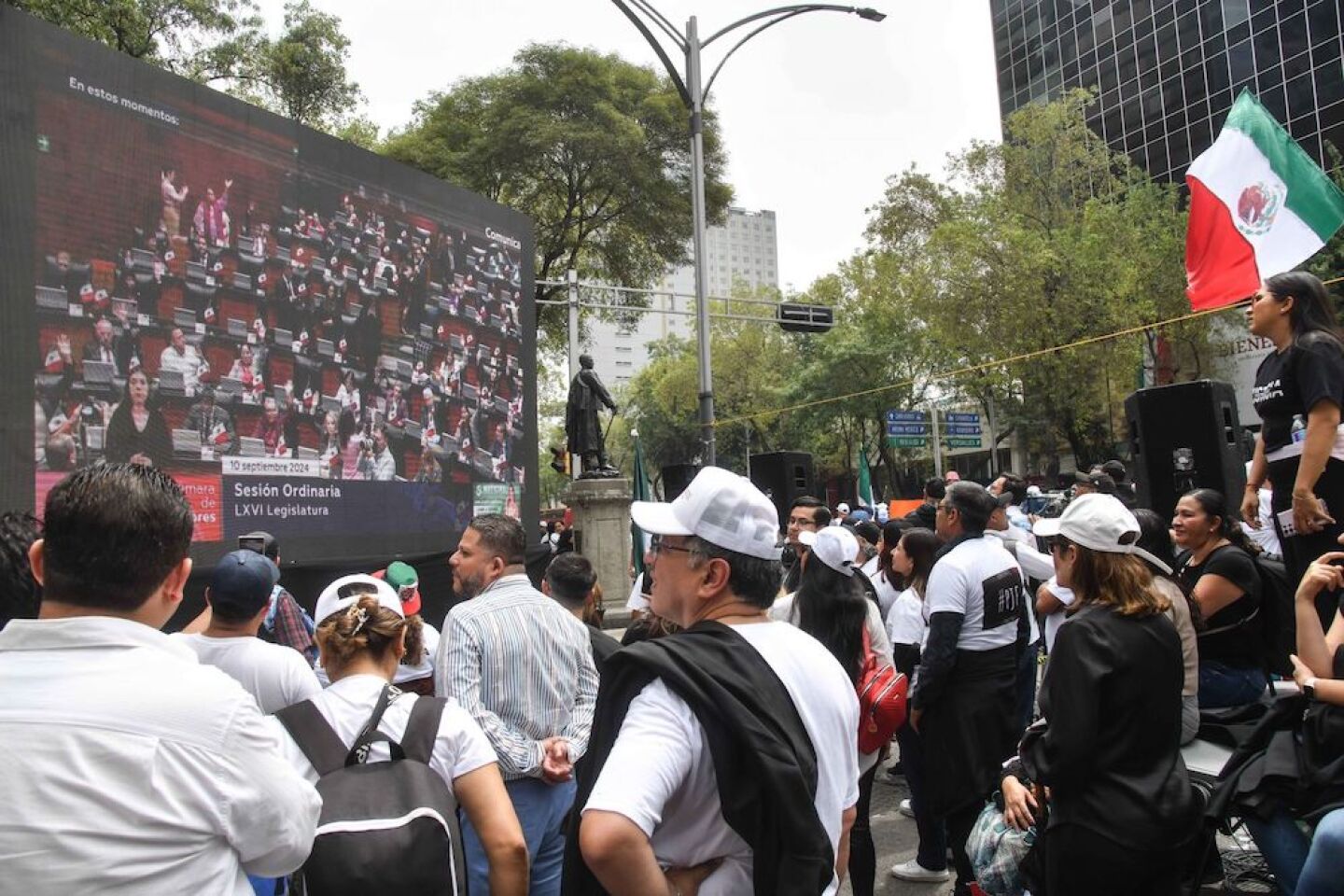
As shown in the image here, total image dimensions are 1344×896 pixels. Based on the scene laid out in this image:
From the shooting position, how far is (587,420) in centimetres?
1532

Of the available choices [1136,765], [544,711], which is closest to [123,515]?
[544,711]

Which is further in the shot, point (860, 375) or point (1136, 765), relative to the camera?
point (860, 375)

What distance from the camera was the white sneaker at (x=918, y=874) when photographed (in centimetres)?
467

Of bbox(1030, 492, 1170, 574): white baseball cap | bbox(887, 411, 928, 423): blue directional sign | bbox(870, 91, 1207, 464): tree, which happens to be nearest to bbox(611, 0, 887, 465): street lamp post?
bbox(1030, 492, 1170, 574): white baseball cap

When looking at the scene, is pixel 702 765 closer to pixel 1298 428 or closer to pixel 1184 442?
pixel 1298 428

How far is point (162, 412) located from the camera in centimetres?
885

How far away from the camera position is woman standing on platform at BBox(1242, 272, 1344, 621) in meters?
3.81

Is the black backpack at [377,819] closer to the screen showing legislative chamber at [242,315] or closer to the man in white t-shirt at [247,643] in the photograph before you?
the man in white t-shirt at [247,643]

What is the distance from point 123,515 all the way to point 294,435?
30.1ft

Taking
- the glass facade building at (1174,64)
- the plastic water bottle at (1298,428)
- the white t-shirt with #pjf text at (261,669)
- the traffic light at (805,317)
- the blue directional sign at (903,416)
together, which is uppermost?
the glass facade building at (1174,64)

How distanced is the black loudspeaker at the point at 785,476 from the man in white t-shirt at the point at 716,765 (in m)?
10.1

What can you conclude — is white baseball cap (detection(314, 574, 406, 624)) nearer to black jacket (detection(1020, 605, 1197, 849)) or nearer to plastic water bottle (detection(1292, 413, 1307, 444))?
black jacket (detection(1020, 605, 1197, 849))

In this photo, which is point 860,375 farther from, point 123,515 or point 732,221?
point 732,221

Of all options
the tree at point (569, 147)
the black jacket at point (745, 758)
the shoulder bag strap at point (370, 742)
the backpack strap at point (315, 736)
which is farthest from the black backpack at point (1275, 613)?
the tree at point (569, 147)
